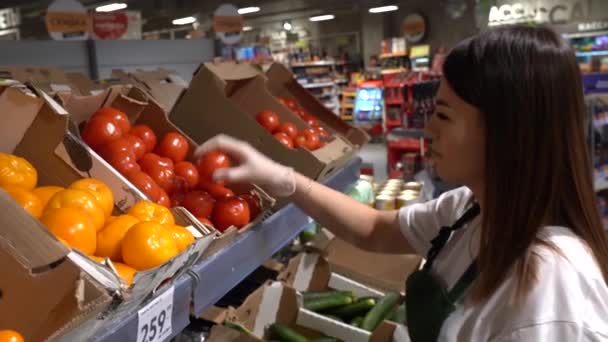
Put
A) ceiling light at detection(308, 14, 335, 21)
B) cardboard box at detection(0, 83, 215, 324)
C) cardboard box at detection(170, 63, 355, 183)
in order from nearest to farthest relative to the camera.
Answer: cardboard box at detection(0, 83, 215, 324) < cardboard box at detection(170, 63, 355, 183) < ceiling light at detection(308, 14, 335, 21)

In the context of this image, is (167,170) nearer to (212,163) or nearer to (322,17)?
(212,163)

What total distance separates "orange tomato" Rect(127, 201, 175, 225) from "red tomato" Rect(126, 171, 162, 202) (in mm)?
140

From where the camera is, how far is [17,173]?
1.21 meters

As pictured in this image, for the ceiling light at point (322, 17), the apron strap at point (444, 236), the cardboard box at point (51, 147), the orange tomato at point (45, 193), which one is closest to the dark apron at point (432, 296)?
the apron strap at point (444, 236)

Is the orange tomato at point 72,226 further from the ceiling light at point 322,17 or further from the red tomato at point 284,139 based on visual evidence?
the ceiling light at point 322,17

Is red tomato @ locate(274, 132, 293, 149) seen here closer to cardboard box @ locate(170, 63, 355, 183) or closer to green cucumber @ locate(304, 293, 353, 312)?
cardboard box @ locate(170, 63, 355, 183)

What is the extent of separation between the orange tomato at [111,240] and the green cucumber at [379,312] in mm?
1279

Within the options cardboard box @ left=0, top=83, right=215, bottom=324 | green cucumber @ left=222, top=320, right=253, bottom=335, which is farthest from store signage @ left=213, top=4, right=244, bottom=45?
cardboard box @ left=0, top=83, right=215, bottom=324

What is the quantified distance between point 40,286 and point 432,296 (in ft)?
→ 2.60

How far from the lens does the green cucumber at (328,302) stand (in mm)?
2312

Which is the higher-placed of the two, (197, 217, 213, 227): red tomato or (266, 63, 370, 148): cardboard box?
(266, 63, 370, 148): cardboard box

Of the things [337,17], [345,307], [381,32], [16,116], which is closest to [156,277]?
[16,116]

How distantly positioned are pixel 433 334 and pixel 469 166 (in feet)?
1.24

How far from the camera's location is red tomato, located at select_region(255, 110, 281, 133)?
88.5 inches
